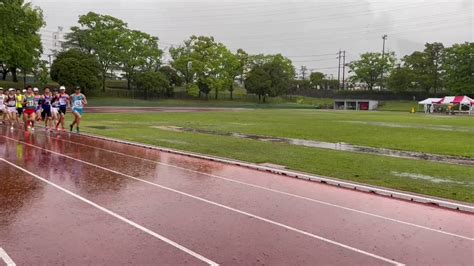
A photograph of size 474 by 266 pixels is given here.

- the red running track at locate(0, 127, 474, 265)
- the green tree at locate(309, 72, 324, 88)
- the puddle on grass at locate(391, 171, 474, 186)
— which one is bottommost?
the puddle on grass at locate(391, 171, 474, 186)

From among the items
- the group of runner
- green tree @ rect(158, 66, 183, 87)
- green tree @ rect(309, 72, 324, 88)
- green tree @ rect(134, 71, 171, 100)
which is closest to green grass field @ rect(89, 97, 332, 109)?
green tree @ rect(134, 71, 171, 100)

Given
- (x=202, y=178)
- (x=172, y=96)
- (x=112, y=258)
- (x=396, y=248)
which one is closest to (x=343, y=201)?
(x=396, y=248)

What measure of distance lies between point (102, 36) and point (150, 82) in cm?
1083

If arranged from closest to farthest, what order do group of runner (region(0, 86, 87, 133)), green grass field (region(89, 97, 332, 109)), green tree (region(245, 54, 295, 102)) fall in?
group of runner (region(0, 86, 87, 133))
green grass field (region(89, 97, 332, 109))
green tree (region(245, 54, 295, 102))

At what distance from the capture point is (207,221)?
6.62 m

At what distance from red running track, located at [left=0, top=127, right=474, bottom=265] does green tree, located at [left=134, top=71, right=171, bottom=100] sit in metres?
64.2

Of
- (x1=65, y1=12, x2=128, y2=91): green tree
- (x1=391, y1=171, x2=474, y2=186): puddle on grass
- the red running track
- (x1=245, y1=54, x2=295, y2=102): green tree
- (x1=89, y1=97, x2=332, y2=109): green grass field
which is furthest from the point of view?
(x1=245, y1=54, x2=295, y2=102): green tree

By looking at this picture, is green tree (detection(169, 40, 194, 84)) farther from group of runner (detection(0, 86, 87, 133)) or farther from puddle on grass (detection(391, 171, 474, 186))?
puddle on grass (detection(391, 171, 474, 186))

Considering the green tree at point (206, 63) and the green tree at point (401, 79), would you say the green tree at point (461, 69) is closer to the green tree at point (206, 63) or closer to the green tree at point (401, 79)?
the green tree at point (401, 79)

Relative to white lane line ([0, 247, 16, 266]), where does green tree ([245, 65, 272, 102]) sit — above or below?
above

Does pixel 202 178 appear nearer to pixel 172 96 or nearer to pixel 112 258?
pixel 112 258

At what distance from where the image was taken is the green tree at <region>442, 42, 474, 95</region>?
84688mm

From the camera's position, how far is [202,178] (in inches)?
395

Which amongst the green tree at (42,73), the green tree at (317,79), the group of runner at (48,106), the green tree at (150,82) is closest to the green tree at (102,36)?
the green tree at (150,82)
